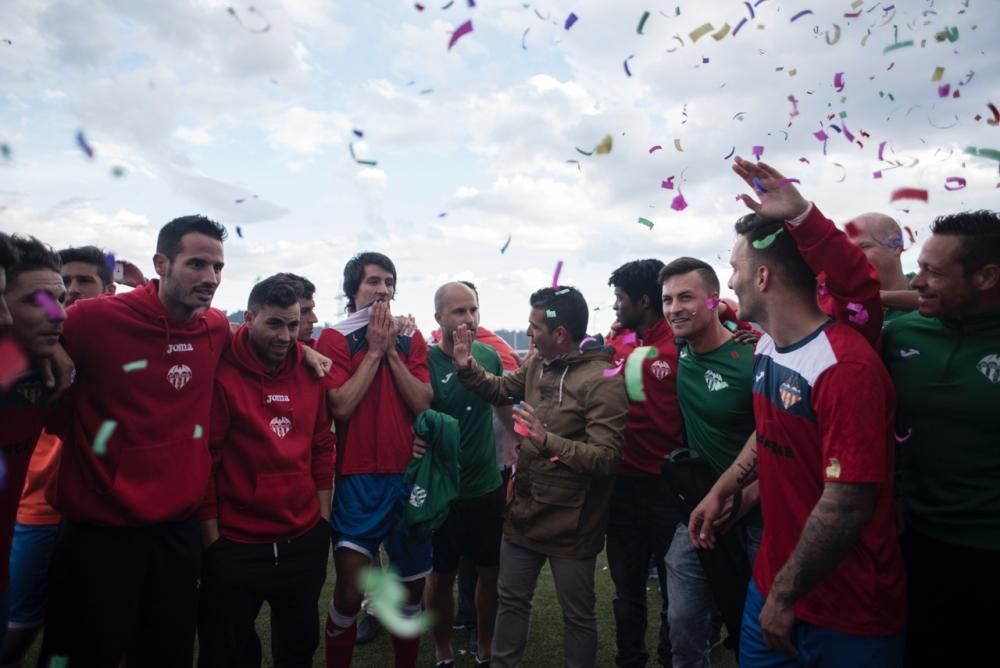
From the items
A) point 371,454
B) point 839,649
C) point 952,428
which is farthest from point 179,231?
point 952,428

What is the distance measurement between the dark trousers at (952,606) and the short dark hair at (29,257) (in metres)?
4.18

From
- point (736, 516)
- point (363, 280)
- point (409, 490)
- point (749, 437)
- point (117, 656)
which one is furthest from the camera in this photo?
point (363, 280)

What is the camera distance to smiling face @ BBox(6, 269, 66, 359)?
2.60 meters

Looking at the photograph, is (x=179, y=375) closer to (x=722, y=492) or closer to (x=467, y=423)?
(x=467, y=423)

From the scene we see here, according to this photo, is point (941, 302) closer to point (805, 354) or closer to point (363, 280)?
point (805, 354)

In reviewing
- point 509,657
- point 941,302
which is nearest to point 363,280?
point 509,657

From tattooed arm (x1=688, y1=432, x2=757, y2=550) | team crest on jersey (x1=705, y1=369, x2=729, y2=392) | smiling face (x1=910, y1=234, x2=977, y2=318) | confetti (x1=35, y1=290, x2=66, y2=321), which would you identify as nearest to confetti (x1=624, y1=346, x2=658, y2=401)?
team crest on jersey (x1=705, y1=369, x2=729, y2=392)

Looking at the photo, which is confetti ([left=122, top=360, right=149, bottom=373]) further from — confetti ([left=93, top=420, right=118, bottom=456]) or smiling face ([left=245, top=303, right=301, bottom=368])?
smiling face ([left=245, top=303, right=301, bottom=368])

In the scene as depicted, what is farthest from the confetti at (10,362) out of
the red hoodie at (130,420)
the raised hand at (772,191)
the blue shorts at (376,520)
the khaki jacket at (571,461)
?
the raised hand at (772,191)

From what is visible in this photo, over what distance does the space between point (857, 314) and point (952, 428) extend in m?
0.61

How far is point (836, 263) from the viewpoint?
242 cm

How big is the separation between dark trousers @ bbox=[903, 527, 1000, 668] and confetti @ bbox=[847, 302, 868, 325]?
1005 mm

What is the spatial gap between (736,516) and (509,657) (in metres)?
1.65

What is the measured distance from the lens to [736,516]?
10.4 feet
